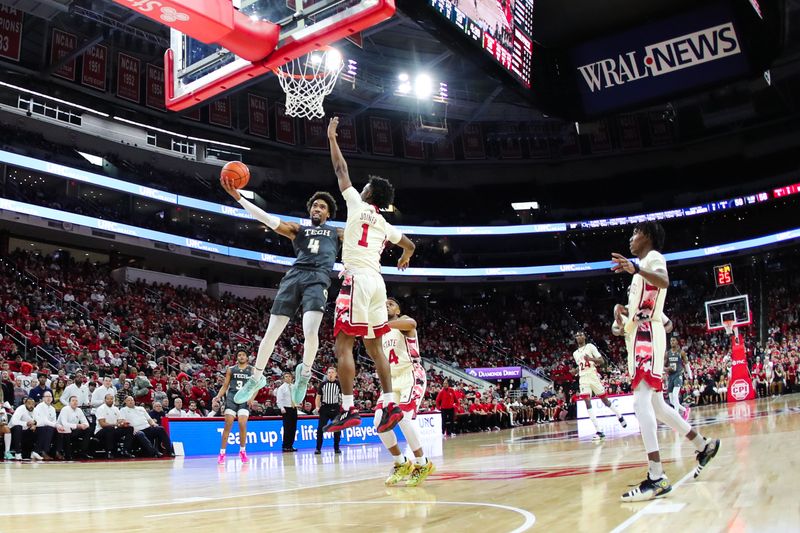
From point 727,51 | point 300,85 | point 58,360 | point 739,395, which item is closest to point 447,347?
point 739,395

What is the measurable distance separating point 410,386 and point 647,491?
3.68 meters

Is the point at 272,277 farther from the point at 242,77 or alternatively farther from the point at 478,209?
the point at 242,77

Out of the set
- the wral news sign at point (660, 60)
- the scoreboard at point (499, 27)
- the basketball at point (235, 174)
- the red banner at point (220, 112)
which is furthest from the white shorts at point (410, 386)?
the red banner at point (220, 112)

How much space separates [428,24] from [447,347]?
25.8m

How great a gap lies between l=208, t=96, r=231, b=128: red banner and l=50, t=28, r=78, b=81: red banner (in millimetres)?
6359

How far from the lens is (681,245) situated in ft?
137

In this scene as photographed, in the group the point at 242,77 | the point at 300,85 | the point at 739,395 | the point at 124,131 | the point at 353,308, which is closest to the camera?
the point at 353,308

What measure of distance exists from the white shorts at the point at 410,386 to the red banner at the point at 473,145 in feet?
115

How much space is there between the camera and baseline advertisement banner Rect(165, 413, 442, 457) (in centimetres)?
1502

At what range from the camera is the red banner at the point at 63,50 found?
28484 mm

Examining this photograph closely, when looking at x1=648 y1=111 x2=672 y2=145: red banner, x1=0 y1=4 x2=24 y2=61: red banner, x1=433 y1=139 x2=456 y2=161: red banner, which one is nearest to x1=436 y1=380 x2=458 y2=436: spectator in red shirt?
x1=0 y1=4 x2=24 y2=61: red banner

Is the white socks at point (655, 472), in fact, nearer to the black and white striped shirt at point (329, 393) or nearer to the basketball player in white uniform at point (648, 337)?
the basketball player in white uniform at point (648, 337)

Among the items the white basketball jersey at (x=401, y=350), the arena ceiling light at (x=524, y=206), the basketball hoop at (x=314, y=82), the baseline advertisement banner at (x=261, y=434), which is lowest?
the baseline advertisement banner at (x=261, y=434)

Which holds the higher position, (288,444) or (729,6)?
(729,6)
